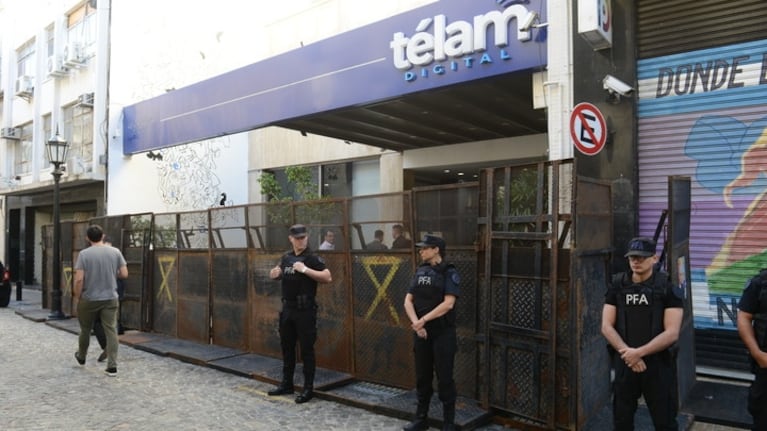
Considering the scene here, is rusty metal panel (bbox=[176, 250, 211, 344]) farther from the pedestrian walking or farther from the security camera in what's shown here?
the security camera

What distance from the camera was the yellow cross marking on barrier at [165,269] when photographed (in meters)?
10.4

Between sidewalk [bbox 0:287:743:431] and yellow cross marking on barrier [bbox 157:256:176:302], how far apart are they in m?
1.29

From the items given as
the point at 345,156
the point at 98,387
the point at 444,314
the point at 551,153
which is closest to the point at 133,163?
the point at 345,156

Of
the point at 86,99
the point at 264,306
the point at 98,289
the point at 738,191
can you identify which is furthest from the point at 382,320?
the point at 86,99

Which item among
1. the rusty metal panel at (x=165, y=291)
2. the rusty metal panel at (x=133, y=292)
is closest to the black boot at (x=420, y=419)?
the rusty metal panel at (x=165, y=291)

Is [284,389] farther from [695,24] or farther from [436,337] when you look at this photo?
[695,24]

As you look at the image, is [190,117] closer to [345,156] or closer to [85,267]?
[345,156]

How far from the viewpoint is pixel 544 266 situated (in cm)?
532

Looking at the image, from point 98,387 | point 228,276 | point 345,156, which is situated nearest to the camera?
point 98,387

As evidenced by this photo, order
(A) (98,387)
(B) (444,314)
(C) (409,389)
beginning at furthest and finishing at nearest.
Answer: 1. (A) (98,387)
2. (C) (409,389)
3. (B) (444,314)

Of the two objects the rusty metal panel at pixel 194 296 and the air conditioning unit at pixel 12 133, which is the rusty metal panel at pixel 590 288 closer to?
the rusty metal panel at pixel 194 296

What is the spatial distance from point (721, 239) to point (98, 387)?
771 cm

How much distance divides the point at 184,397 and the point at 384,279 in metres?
2.66

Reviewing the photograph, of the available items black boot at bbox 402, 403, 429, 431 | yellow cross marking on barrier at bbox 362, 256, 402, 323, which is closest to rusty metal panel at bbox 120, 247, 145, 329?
yellow cross marking on barrier at bbox 362, 256, 402, 323
